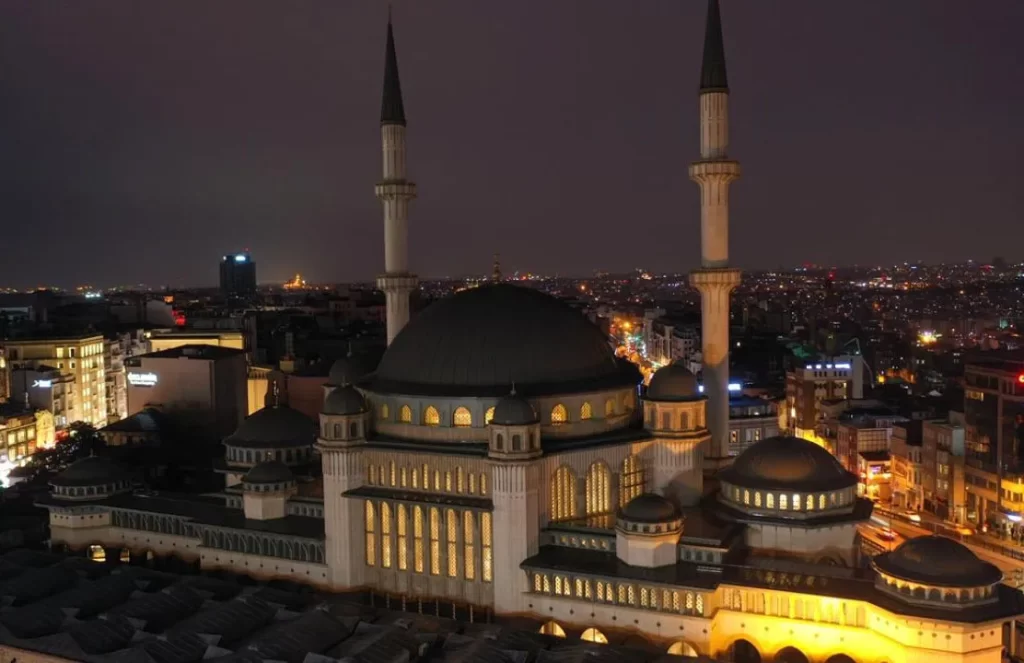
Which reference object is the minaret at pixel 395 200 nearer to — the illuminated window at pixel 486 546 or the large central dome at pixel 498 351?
the large central dome at pixel 498 351

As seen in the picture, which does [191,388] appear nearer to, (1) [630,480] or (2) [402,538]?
(2) [402,538]

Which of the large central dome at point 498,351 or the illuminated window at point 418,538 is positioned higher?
the large central dome at point 498,351

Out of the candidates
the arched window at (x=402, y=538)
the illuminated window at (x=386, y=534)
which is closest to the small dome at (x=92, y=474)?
the illuminated window at (x=386, y=534)

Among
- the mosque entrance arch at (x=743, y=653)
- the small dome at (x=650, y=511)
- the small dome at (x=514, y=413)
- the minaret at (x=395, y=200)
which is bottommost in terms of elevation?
the mosque entrance arch at (x=743, y=653)

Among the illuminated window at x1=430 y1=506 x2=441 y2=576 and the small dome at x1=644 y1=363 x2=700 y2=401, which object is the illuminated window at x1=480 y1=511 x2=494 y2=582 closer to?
the illuminated window at x1=430 y1=506 x2=441 y2=576

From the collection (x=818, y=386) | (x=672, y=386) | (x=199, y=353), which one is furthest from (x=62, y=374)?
(x=818, y=386)

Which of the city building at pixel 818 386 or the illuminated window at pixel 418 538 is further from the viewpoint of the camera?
the city building at pixel 818 386

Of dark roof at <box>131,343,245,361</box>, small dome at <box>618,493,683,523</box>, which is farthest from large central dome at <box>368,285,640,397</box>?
dark roof at <box>131,343,245,361</box>
